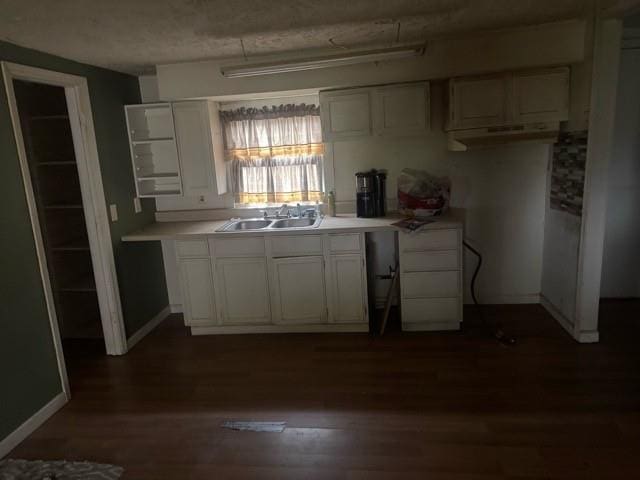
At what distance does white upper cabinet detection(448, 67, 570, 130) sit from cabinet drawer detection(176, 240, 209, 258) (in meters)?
2.20

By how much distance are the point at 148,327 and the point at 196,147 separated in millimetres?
1678

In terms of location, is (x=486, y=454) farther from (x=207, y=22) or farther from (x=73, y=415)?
(x=207, y=22)

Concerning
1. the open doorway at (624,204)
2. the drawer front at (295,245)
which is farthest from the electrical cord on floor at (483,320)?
the drawer front at (295,245)

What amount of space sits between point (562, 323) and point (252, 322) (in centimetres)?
251

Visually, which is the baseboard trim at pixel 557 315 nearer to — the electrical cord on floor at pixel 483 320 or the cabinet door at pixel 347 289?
the electrical cord on floor at pixel 483 320

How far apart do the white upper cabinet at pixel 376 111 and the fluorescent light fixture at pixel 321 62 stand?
279 mm

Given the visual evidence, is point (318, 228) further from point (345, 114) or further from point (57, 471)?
point (57, 471)

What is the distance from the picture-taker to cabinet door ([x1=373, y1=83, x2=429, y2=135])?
341cm

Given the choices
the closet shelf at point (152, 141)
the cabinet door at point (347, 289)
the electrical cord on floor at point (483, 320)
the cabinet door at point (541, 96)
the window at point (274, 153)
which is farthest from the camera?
the window at point (274, 153)

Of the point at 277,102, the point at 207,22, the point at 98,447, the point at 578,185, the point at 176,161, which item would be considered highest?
the point at 207,22

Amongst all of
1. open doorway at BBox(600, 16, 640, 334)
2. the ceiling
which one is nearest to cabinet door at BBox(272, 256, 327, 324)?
the ceiling

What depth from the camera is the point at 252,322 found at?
12.2 ft

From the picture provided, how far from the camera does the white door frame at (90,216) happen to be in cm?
280

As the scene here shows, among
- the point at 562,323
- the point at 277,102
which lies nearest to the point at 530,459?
the point at 562,323
